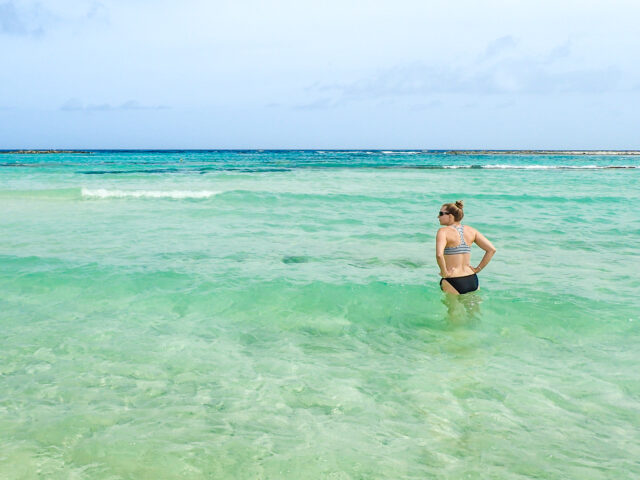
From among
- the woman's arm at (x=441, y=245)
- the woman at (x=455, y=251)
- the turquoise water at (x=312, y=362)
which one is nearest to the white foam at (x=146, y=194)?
the turquoise water at (x=312, y=362)

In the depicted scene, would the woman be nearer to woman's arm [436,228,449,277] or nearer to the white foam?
woman's arm [436,228,449,277]

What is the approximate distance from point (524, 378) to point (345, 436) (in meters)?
1.91

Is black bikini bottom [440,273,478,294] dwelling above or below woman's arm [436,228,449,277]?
below

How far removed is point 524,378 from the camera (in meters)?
4.78

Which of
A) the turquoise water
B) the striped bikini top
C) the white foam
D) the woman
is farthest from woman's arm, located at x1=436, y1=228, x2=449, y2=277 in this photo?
the white foam

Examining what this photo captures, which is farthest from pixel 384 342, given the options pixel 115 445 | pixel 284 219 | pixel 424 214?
pixel 424 214

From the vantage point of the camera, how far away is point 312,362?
16.8 feet

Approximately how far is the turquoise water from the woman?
10.6 inches

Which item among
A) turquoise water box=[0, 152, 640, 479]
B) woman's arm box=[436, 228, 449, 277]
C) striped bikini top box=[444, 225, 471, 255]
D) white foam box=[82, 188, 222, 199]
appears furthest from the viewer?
white foam box=[82, 188, 222, 199]

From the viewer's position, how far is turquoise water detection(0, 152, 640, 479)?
3.60m

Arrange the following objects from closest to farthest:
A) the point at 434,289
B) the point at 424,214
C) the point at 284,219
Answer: the point at 434,289 < the point at 284,219 < the point at 424,214

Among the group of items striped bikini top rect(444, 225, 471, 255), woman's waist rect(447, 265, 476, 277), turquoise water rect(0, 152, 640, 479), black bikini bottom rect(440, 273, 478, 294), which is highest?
striped bikini top rect(444, 225, 471, 255)

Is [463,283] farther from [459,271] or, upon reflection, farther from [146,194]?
[146,194]

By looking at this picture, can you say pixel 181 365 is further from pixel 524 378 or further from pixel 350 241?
pixel 350 241
